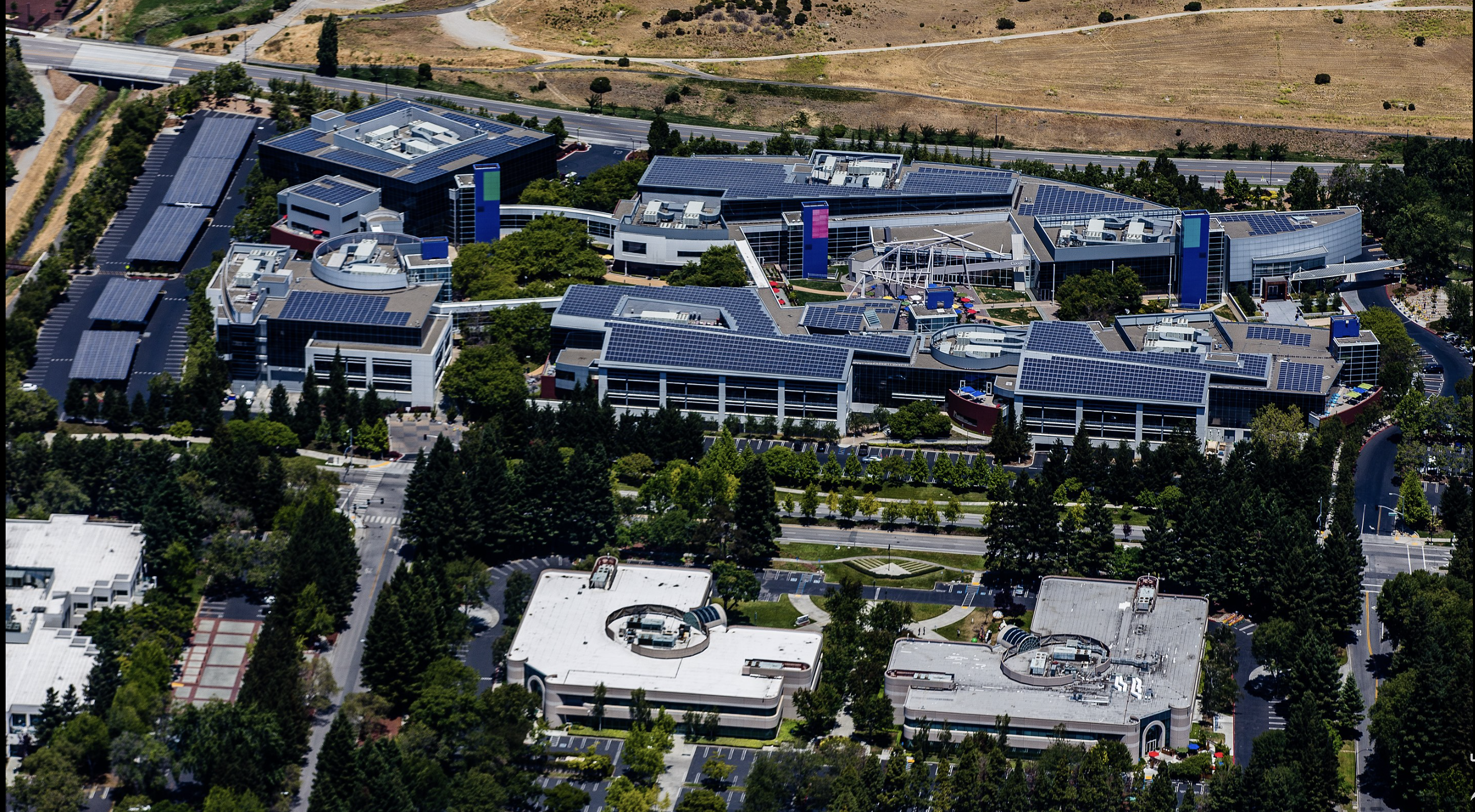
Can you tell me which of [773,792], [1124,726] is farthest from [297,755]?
[1124,726]

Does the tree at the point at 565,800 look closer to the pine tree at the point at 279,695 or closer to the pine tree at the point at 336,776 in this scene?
the pine tree at the point at 336,776

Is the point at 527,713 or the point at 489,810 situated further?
the point at 527,713

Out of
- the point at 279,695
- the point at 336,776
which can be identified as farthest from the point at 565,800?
the point at 279,695

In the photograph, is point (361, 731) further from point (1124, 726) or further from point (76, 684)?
point (1124, 726)

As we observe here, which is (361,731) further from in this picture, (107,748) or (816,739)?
(816,739)

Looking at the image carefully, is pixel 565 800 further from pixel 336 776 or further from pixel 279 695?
pixel 279 695

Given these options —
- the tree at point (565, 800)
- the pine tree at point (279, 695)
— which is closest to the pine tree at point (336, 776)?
the pine tree at point (279, 695)

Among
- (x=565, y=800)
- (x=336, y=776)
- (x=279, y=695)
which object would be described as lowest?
(x=565, y=800)

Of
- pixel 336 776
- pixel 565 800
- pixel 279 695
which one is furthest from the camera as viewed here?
pixel 279 695
